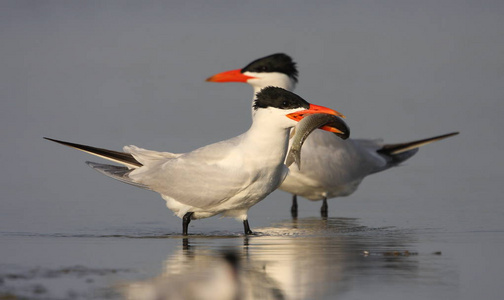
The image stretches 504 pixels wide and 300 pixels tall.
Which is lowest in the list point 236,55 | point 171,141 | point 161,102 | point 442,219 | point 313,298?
point 313,298

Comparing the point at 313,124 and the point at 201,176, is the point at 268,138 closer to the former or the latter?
the point at 313,124

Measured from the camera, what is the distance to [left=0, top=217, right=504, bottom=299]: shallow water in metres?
5.25

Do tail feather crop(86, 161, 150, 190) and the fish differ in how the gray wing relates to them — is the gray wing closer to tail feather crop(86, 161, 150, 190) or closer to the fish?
tail feather crop(86, 161, 150, 190)

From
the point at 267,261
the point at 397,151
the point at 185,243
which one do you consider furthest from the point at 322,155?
the point at 267,261

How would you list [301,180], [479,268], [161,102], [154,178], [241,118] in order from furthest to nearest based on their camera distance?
[161,102] < [241,118] < [301,180] < [154,178] < [479,268]

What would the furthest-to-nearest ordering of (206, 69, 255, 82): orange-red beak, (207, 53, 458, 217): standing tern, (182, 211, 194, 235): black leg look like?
(206, 69, 255, 82): orange-red beak, (207, 53, 458, 217): standing tern, (182, 211, 194, 235): black leg

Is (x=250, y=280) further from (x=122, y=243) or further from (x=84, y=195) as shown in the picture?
(x=84, y=195)

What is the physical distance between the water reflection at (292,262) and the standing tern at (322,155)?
1628 mm

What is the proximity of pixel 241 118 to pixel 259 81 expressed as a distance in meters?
3.13

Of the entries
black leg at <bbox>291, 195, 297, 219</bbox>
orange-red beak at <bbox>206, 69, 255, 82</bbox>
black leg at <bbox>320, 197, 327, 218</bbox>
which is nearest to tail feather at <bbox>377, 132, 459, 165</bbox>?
black leg at <bbox>320, 197, 327, 218</bbox>

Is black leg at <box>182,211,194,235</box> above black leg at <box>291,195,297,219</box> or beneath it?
beneath

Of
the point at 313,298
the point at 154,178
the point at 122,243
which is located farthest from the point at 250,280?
the point at 154,178

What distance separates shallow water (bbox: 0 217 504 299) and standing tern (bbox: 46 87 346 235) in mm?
248

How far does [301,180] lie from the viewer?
962cm
